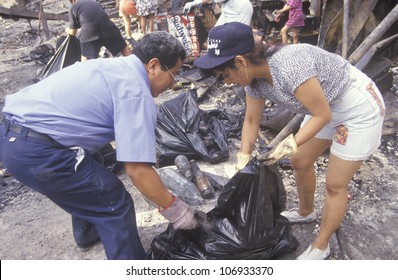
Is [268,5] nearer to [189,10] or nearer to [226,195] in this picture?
[189,10]

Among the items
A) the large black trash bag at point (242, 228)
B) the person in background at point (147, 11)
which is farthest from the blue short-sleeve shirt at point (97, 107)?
the person in background at point (147, 11)

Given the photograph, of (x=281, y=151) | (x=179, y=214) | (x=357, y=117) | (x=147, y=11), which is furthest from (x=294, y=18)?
(x=179, y=214)

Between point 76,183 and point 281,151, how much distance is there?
1138 millimetres

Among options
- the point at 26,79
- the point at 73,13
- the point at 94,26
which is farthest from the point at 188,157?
the point at 26,79

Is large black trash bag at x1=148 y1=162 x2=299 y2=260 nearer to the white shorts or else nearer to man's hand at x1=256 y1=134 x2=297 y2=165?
man's hand at x1=256 y1=134 x2=297 y2=165

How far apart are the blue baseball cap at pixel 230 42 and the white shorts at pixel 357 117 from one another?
2.09 ft

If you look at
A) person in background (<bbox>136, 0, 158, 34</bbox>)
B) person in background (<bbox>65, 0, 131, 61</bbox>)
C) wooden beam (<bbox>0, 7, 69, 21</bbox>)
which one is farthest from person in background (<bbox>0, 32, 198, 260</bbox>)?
wooden beam (<bbox>0, 7, 69, 21</bbox>)

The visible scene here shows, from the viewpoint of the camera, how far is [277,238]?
2.29 m

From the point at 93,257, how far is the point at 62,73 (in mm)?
1386

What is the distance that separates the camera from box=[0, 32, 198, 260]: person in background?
174cm

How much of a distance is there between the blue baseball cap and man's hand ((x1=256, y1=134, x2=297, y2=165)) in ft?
1.79

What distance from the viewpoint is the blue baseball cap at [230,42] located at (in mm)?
1773

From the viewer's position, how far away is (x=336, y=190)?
213 centimetres

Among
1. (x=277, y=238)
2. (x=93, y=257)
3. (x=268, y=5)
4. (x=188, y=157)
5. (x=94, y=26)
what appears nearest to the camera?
(x=277, y=238)
